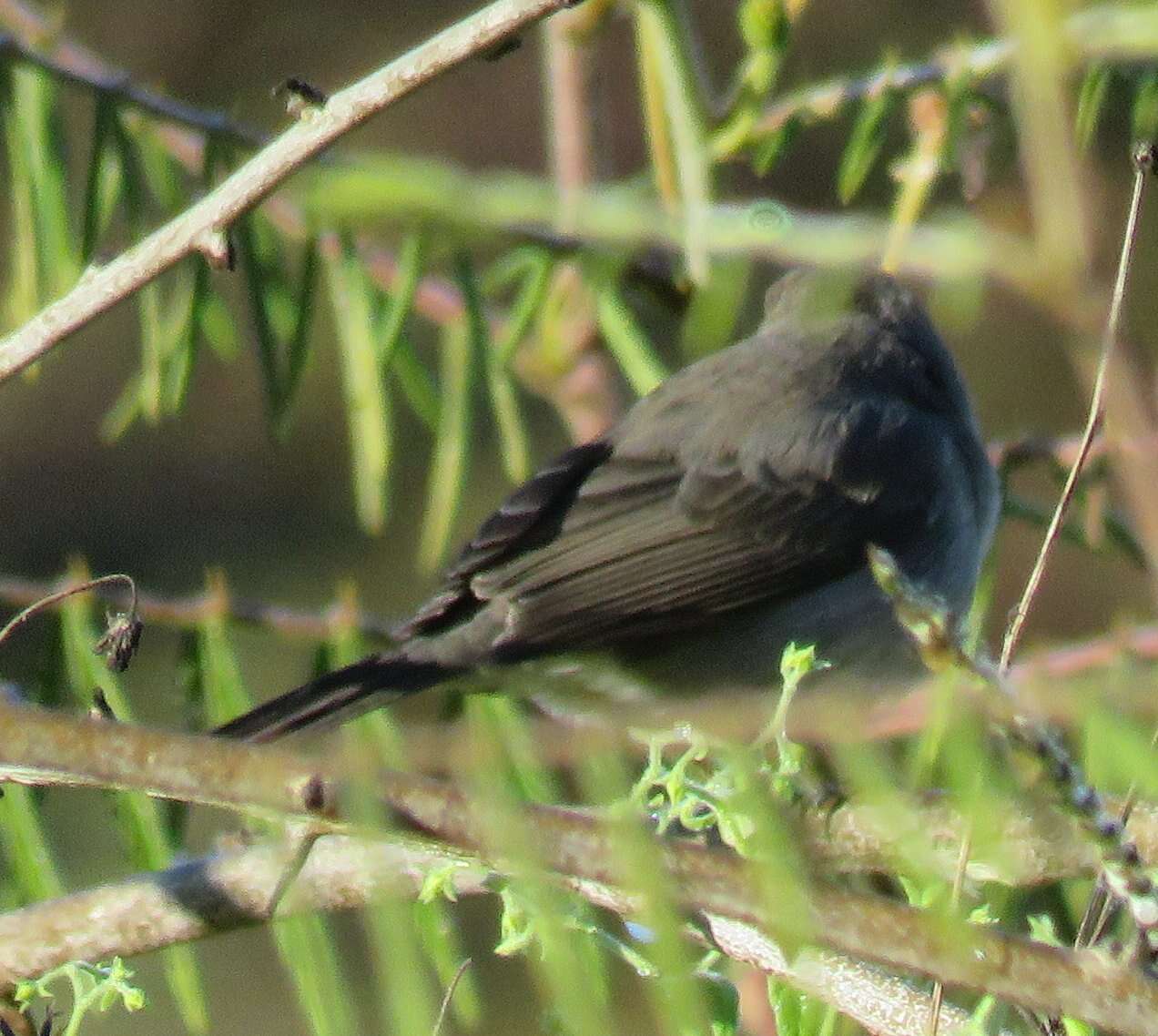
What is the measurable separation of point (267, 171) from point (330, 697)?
1307mm

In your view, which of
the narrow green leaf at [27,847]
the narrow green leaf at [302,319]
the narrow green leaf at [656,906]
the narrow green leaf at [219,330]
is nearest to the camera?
the narrow green leaf at [656,906]

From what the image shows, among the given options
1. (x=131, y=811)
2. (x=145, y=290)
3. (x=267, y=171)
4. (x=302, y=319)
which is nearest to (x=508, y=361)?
(x=302, y=319)

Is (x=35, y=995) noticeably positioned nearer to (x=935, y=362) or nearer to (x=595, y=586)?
(x=595, y=586)

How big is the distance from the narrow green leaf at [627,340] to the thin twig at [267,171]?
3.92 ft

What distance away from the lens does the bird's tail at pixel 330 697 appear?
2543mm

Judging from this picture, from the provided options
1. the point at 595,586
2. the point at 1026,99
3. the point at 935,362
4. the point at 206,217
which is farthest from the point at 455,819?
the point at 935,362

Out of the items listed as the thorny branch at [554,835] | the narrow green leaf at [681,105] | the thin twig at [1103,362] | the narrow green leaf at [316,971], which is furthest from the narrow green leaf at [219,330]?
the thorny branch at [554,835]

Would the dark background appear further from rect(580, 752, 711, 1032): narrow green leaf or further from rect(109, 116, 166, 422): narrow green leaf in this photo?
rect(580, 752, 711, 1032): narrow green leaf

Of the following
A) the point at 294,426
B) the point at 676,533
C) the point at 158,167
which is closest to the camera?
the point at 158,167

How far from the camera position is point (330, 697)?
263 cm

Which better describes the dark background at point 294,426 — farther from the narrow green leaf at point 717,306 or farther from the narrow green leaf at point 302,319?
the narrow green leaf at point 717,306

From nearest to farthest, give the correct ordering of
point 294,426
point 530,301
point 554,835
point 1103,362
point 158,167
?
point 1103,362 < point 554,835 < point 530,301 < point 158,167 < point 294,426

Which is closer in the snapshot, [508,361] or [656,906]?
[656,906]

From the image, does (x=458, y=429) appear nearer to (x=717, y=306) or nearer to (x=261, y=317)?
(x=261, y=317)
